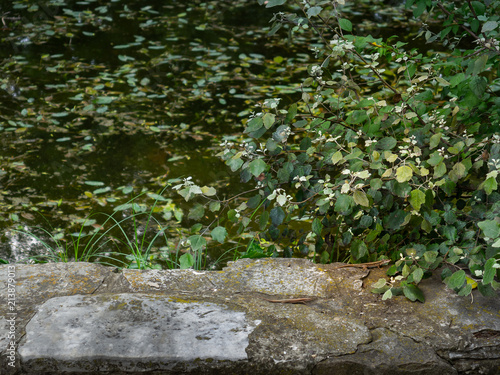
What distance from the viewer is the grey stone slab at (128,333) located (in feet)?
4.54

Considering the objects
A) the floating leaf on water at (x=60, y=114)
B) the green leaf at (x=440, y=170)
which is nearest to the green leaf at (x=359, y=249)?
the green leaf at (x=440, y=170)

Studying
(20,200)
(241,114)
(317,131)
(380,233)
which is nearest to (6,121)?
(20,200)

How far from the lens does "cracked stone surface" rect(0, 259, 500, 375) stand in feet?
4.58

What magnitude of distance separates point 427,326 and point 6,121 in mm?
3601

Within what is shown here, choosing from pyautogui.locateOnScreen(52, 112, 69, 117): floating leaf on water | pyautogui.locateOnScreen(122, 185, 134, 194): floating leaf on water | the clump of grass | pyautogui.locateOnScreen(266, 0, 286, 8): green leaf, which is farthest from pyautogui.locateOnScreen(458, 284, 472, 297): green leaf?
→ pyautogui.locateOnScreen(52, 112, 69, 117): floating leaf on water

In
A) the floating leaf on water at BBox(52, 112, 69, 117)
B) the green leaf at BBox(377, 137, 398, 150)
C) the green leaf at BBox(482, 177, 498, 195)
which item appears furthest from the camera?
the floating leaf on water at BBox(52, 112, 69, 117)

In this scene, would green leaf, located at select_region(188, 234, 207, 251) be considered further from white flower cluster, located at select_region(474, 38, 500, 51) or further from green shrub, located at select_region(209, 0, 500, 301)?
white flower cluster, located at select_region(474, 38, 500, 51)

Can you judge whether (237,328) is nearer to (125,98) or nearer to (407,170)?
(407,170)

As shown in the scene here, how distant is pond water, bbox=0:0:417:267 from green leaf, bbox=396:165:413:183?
51.2 inches

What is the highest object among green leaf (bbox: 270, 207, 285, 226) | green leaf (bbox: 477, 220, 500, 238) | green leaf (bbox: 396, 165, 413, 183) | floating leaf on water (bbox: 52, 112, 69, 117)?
green leaf (bbox: 396, 165, 413, 183)

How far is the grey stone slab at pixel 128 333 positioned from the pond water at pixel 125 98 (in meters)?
0.87

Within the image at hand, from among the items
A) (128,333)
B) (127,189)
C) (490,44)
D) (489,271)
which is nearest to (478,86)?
(490,44)

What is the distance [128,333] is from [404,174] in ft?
3.14

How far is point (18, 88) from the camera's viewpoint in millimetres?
4488
